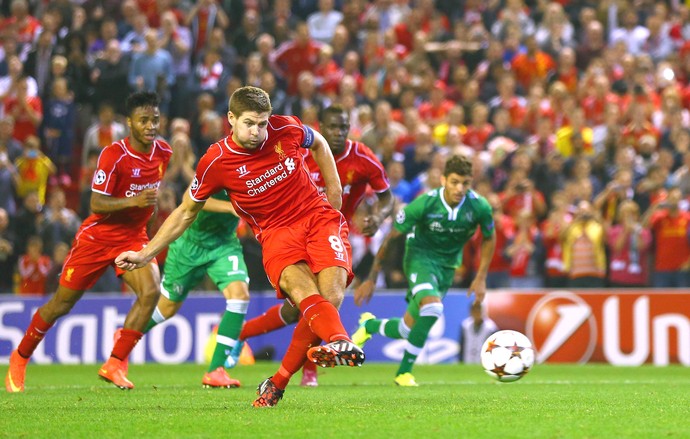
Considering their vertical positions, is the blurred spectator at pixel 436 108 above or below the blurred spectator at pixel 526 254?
above

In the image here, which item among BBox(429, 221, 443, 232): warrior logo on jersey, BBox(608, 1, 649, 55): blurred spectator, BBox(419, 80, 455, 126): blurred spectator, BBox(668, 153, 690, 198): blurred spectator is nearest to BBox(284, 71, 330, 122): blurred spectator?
BBox(419, 80, 455, 126): blurred spectator

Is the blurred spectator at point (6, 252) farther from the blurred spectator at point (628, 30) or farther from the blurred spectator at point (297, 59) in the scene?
the blurred spectator at point (628, 30)

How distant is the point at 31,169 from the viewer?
61.4 feet

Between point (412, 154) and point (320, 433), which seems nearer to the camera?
point (320, 433)

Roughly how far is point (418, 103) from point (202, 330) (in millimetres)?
6489

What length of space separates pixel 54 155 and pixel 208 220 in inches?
356

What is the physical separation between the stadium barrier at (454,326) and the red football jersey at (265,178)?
8.33 metres

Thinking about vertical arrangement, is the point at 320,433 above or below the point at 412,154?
below

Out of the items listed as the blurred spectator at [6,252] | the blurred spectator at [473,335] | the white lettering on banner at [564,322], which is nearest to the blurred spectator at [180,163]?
the blurred spectator at [6,252]

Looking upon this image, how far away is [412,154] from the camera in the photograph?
1877cm

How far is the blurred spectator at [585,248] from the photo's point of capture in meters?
16.8

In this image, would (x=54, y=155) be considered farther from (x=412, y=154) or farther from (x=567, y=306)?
(x=567, y=306)

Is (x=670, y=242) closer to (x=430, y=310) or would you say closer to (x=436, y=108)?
(x=436, y=108)

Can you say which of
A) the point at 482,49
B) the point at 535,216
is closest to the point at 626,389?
the point at 535,216
